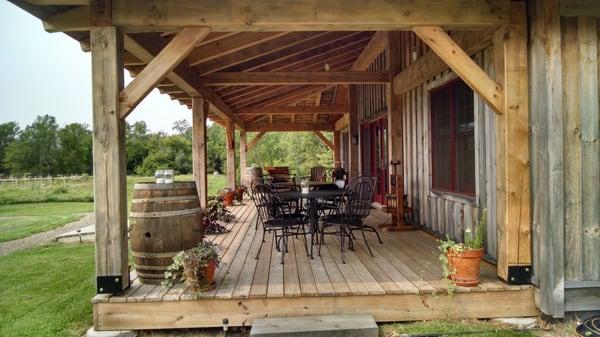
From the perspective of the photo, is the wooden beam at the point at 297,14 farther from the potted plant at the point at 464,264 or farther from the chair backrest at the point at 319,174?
the chair backrest at the point at 319,174

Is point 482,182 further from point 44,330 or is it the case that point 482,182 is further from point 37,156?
point 37,156

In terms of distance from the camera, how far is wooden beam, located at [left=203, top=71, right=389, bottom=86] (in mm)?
6117

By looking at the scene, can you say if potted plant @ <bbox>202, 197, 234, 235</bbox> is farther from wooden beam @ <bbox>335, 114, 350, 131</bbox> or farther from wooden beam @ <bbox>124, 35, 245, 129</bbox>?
wooden beam @ <bbox>335, 114, 350, 131</bbox>

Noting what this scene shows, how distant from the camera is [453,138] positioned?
4461 millimetres

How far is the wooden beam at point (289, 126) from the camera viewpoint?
1390 cm

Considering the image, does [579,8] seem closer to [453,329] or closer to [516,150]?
A: [516,150]

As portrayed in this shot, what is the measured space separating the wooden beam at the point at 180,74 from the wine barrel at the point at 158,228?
44.8 inches

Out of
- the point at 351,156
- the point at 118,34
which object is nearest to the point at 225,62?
the point at 118,34

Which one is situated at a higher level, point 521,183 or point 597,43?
point 597,43

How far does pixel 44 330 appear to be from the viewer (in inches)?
114

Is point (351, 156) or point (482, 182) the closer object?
point (482, 182)

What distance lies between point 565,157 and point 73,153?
1602 inches

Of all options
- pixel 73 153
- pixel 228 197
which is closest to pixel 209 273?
pixel 228 197

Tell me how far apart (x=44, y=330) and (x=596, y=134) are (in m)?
4.61
